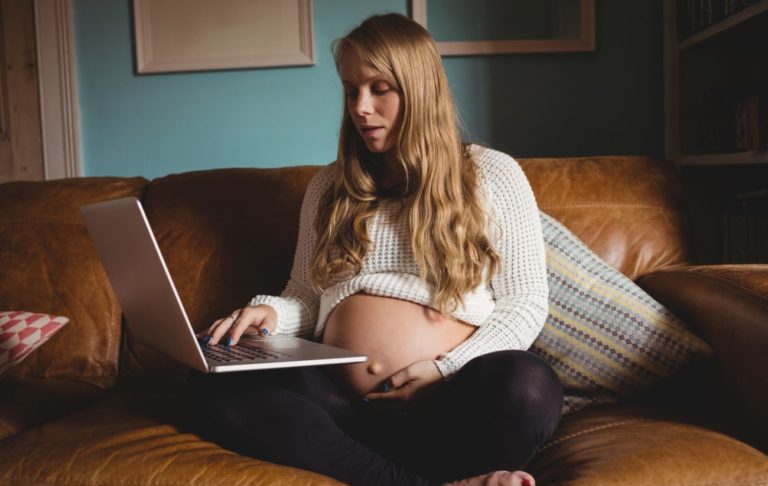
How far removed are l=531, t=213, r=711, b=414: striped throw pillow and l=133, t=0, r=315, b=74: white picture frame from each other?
1.15m

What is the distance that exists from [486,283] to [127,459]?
28.3 inches

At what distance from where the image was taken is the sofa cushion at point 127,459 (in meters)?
1.13

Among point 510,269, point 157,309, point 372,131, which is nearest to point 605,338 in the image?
point 510,269

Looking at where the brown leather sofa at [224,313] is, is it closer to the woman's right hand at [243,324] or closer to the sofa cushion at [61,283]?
the sofa cushion at [61,283]

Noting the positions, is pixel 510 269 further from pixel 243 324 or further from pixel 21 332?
pixel 21 332

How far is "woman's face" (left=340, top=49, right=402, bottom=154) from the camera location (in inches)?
57.0

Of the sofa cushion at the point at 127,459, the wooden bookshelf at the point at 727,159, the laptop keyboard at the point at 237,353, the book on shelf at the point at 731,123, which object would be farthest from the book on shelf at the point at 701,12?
the sofa cushion at the point at 127,459

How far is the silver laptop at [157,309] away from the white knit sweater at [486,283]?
0.51 feet

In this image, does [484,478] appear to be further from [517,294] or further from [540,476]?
[517,294]

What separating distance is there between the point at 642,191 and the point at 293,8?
1160 mm

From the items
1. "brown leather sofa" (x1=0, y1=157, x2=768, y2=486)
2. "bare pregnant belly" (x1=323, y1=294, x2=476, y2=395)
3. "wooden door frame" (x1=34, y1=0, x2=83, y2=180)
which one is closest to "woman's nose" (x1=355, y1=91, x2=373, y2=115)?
"bare pregnant belly" (x1=323, y1=294, x2=476, y2=395)

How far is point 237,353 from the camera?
1.24 meters

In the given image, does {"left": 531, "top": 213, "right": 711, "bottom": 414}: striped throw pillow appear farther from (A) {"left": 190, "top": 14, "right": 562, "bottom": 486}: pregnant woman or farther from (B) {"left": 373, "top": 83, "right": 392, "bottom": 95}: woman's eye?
(B) {"left": 373, "top": 83, "right": 392, "bottom": 95}: woman's eye

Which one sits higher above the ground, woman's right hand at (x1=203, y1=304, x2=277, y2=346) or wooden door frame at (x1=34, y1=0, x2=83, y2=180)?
wooden door frame at (x1=34, y1=0, x2=83, y2=180)
